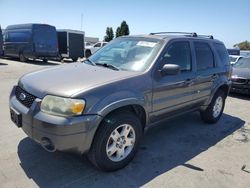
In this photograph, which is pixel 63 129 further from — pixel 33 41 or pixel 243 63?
pixel 33 41

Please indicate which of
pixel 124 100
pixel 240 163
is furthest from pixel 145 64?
pixel 240 163

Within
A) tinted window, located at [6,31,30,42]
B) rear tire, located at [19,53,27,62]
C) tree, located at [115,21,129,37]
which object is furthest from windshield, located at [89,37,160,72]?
tree, located at [115,21,129,37]

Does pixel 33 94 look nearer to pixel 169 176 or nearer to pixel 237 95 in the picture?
pixel 169 176

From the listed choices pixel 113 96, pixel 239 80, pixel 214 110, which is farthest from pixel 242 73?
pixel 113 96

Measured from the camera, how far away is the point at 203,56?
5.18 m

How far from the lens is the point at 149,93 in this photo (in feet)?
12.6

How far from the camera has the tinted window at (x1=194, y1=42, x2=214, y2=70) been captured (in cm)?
500

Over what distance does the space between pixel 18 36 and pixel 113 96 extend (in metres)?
15.7

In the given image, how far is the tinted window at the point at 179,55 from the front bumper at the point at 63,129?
5.68 feet

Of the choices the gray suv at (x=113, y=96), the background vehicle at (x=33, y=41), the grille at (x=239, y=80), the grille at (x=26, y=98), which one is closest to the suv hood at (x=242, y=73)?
the grille at (x=239, y=80)

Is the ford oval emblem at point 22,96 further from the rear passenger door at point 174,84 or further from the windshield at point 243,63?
the windshield at point 243,63

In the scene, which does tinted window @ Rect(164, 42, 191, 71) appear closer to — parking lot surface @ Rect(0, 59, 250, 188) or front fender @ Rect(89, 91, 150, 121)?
front fender @ Rect(89, 91, 150, 121)

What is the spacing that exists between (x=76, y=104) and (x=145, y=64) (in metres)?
1.36

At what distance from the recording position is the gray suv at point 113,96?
3.05m
